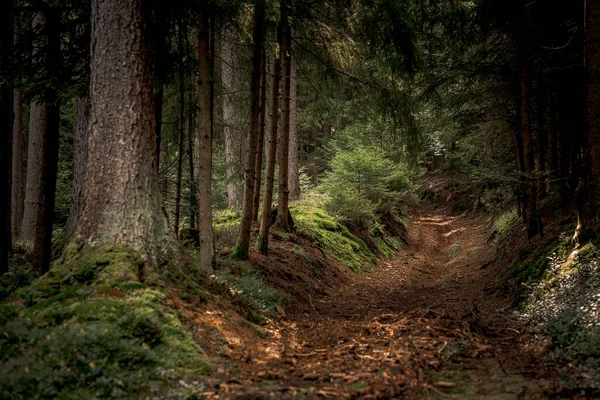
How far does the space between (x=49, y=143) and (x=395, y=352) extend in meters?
6.53

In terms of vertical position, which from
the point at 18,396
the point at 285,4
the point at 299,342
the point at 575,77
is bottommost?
the point at 299,342

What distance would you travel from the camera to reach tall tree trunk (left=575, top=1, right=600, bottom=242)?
6754mm

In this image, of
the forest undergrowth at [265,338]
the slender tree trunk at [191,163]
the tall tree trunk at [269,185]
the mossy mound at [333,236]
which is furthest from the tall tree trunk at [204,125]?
the mossy mound at [333,236]

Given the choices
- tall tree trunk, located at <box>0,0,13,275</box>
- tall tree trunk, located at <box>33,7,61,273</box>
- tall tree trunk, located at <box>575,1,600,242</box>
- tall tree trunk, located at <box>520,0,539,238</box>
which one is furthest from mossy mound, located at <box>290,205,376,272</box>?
tall tree trunk, located at <box>0,0,13,275</box>

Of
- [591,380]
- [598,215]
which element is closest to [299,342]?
[591,380]

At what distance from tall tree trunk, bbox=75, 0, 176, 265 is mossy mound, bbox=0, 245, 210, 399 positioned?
12.7 inches

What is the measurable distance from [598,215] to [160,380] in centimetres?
682

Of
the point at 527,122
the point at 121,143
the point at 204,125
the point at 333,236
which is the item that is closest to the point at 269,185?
the point at 204,125

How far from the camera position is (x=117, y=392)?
317cm

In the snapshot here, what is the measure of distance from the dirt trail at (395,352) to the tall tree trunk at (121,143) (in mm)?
2236

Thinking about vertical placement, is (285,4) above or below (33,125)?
above

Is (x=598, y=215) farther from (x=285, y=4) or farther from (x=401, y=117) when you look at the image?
(x=285, y=4)

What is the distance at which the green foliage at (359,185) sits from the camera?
614 inches

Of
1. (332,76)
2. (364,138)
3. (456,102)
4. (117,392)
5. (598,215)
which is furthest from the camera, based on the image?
(364,138)
